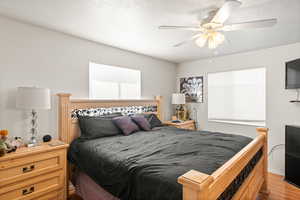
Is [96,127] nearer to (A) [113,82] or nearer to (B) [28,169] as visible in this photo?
(B) [28,169]

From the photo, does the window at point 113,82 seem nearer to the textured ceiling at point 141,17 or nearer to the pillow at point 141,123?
the textured ceiling at point 141,17

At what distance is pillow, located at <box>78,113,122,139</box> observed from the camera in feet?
7.97

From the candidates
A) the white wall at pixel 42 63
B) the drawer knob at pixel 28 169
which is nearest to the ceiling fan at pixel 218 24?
the white wall at pixel 42 63

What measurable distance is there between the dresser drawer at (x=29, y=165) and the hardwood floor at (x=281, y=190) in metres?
2.95

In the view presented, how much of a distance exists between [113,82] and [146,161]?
7.11 ft

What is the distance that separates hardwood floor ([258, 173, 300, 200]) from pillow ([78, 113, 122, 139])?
2.51 meters

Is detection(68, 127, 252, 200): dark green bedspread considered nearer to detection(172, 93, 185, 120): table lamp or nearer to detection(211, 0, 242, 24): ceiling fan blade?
detection(211, 0, 242, 24): ceiling fan blade

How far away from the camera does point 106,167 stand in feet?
5.50

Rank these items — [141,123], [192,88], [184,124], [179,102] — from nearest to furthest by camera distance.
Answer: [141,123]
[184,124]
[179,102]
[192,88]

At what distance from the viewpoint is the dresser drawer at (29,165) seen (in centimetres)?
166

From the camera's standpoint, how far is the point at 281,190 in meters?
2.57

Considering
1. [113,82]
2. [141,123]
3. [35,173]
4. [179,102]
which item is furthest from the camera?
[179,102]

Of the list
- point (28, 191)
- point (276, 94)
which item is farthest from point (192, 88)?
point (28, 191)

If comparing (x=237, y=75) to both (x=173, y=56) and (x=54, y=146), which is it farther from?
(x=54, y=146)
